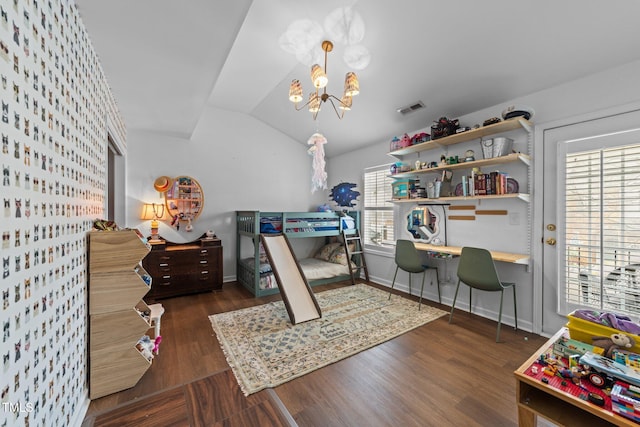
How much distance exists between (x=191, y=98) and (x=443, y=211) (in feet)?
11.1

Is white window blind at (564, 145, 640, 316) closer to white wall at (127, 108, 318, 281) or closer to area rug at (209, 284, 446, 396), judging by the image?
area rug at (209, 284, 446, 396)

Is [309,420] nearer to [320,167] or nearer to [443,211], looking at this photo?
[320,167]

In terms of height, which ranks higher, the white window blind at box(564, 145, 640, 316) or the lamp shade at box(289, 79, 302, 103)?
the lamp shade at box(289, 79, 302, 103)

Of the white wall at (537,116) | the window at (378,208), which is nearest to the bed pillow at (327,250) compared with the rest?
the window at (378,208)

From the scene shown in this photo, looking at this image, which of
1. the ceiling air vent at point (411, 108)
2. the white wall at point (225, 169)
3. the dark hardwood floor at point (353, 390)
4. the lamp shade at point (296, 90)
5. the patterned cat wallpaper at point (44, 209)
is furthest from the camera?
the white wall at point (225, 169)

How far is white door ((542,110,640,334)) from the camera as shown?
2.33m

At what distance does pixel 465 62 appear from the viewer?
2.50m

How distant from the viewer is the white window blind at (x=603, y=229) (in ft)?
6.90

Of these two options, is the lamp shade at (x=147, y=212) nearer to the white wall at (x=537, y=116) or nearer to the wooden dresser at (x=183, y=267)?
the wooden dresser at (x=183, y=267)

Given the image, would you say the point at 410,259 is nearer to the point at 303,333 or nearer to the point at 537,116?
the point at 303,333

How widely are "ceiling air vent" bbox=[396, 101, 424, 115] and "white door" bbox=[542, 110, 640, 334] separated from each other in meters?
1.32

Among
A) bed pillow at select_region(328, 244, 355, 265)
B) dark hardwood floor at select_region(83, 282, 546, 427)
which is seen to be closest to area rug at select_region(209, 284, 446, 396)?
dark hardwood floor at select_region(83, 282, 546, 427)

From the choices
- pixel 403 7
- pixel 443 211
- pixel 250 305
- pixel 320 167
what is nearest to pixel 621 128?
pixel 443 211

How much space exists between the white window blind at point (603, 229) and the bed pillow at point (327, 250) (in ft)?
10.8
